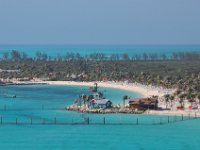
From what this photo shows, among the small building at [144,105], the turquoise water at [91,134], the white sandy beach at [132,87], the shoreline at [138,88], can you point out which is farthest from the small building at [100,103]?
the white sandy beach at [132,87]

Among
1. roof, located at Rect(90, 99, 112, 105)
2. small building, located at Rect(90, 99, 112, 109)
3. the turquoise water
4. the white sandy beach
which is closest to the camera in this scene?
the turquoise water

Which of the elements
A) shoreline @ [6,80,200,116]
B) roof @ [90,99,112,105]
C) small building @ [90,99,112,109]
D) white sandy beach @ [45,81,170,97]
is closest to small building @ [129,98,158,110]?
shoreline @ [6,80,200,116]

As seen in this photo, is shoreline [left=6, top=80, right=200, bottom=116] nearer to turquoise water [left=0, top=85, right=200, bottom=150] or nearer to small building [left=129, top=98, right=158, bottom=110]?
small building [left=129, top=98, right=158, bottom=110]

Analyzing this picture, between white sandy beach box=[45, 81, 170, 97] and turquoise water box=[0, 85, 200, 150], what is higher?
white sandy beach box=[45, 81, 170, 97]

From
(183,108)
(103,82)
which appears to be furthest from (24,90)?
(183,108)

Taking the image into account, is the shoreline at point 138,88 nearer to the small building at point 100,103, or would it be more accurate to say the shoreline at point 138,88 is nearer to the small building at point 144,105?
the small building at point 144,105

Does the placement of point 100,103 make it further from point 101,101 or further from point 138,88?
point 138,88

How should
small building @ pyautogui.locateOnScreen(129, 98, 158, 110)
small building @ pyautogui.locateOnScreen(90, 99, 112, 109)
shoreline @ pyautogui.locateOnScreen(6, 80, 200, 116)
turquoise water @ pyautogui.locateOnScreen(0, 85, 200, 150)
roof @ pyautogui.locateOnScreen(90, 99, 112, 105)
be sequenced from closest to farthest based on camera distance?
turquoise water @ pyautogui.locateOnScreen(0, 85, 200, 150) < shoreline @ pyautogui.locateOnScreen(6, 80, 200, 116) < small building @ pyautogui.locateOnScreen(129, 98, 158, 110) < small building @ pyautogui.locateOnScreen(90, 99, 112, 109) < roof @ pyautogui.locateOnScreen(90, 99, 112, 105)

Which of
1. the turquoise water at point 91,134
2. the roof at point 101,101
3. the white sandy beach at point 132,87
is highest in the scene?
the white sandy beach at point 132,87

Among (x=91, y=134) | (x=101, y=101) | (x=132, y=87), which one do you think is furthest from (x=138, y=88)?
(x=91, y=134)

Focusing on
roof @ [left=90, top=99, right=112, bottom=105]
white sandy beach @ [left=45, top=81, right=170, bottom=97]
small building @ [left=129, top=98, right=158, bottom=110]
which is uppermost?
white sandy beach @ [left=45, top=81, right=170, bottom=97]

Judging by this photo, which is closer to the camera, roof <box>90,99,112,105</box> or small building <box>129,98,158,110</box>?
small building <box>129,98,158,110</box>
